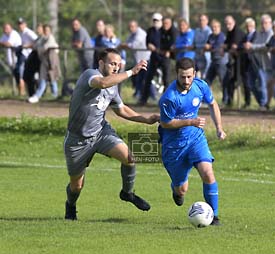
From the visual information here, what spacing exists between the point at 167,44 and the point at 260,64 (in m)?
2.31

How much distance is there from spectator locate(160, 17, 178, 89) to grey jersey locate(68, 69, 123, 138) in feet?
40.2

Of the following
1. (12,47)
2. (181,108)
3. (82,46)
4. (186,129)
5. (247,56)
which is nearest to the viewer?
(181,108)

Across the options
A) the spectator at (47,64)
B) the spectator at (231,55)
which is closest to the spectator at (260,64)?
the spectator at (231,55)

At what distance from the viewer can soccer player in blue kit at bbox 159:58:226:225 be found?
11.6m

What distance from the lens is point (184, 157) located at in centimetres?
1189

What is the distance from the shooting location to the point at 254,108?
23.6m

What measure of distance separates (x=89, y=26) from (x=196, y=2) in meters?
10.8

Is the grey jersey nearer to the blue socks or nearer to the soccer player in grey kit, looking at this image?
the soccer player in grey kit

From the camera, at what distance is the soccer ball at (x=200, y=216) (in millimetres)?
11180

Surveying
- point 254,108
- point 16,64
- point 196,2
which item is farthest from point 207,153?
point 196,2

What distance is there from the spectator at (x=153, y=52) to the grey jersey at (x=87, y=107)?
40.7 feet

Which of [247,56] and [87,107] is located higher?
[87,107]

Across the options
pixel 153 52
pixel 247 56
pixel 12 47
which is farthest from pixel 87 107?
pixel 12 47

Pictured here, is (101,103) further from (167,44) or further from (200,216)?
(167,44)
